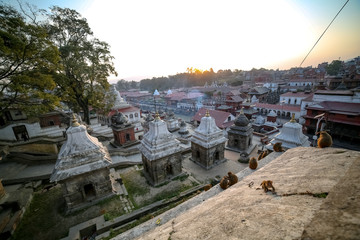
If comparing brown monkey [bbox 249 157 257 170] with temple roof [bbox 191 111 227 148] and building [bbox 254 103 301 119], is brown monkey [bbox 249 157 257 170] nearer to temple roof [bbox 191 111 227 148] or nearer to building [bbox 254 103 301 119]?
temple roof [bbox 191 111 227 148]

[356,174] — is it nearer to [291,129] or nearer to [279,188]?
[279,188]

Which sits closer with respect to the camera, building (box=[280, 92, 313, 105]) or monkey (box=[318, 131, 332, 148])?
monkey (box=[318, 131, 332, 148])

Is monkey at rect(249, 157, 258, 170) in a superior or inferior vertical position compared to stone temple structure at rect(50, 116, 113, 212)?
superior

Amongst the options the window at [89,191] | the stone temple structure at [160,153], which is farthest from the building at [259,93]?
the window at [89,191]

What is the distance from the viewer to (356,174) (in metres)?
2.00

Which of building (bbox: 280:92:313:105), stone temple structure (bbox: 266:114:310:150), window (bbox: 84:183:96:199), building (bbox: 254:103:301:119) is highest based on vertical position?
stone temple structure (bbox: 266:114:310:150)

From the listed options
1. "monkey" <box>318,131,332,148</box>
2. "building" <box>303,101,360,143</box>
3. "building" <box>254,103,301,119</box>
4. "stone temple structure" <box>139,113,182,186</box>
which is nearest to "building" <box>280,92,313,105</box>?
"building" <box>254,103,301,119</box>

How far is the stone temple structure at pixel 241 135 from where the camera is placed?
1862 cm

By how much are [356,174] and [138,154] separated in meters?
19.6

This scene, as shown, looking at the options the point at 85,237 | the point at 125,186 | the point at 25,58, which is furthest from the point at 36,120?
the point at 85,237

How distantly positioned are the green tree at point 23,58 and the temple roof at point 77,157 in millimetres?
5059

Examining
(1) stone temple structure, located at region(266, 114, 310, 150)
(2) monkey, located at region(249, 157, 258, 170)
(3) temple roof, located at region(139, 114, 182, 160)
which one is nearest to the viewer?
(2) monkey, located at region(249, 157, 258, 170)

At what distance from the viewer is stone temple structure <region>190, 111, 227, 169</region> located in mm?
14742

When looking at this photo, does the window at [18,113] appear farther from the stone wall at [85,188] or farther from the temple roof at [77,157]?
the stone wall at [85,188]
